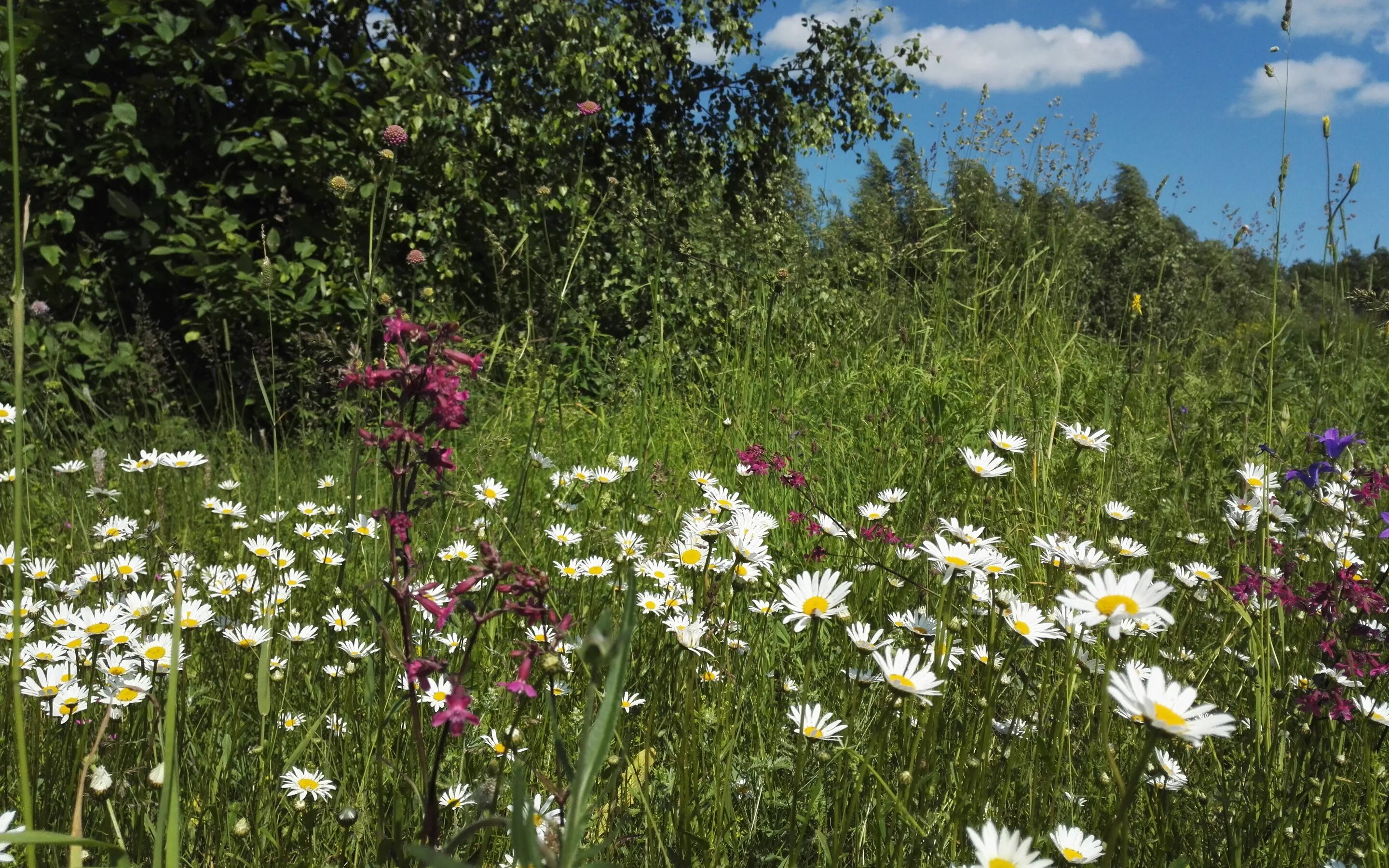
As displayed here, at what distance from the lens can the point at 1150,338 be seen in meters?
3.66

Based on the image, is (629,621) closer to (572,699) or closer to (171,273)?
(572,699)

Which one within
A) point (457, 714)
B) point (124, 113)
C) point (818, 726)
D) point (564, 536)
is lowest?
point (818, 726)

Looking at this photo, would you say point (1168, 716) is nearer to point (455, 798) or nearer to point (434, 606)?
point (434, 606)

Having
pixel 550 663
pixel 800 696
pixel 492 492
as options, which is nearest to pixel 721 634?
pixel 800 696

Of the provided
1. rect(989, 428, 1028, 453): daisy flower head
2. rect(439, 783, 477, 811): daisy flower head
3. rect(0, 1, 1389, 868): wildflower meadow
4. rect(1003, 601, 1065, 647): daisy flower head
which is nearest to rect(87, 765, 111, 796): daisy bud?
rect(0, 1, 1389, 868): wildflower meadow

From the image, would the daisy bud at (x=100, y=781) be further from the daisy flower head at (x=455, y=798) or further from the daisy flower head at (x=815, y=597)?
the daisy flower head at (x=815, y=597)

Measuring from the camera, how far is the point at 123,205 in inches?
158

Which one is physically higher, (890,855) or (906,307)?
(906,307)

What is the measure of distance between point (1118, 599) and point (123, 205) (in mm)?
4576

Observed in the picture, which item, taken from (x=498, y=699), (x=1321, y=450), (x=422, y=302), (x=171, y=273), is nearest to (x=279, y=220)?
(x=171, y=273)

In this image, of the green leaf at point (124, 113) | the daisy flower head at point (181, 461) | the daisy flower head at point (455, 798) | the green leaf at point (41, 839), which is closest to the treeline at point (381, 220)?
the green leaf at point (124, 113)

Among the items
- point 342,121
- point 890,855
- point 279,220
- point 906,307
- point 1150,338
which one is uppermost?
point 342,121

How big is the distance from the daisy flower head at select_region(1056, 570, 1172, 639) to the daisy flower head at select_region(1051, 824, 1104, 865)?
284mm

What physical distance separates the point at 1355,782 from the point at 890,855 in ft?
2.54
